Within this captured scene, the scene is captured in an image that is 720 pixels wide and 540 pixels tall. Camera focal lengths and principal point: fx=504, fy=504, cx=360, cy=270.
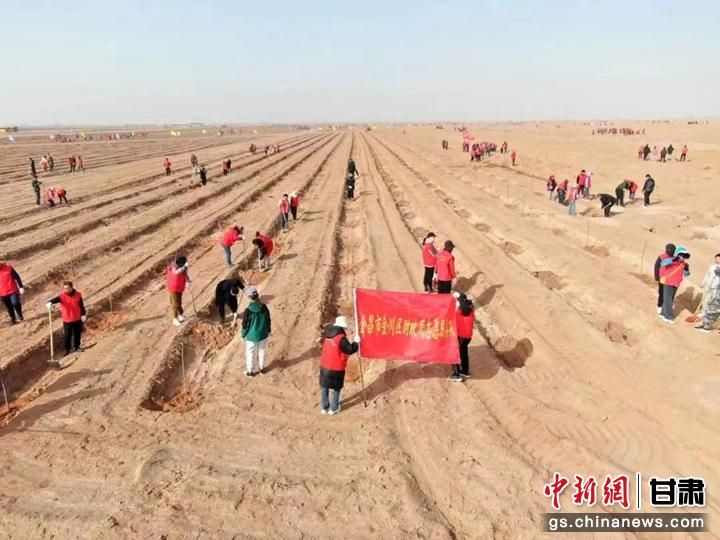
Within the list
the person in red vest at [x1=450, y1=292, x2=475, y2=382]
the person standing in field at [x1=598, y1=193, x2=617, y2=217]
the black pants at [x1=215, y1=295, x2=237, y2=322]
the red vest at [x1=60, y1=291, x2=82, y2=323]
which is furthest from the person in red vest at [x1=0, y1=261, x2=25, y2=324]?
the person standing in field at [x1=598, y1=193, x2=617, y2=217]

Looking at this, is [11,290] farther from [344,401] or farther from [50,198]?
[50,198]

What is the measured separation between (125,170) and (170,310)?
36564 mm

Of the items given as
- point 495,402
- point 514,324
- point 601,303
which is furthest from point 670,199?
point 495,402

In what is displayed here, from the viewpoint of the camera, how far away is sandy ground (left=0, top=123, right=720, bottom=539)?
6207 mm

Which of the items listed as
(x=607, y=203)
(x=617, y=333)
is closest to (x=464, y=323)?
(x=617, y=333)

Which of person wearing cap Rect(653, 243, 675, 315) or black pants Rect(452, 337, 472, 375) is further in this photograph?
person wearing cap Rect(653, 243, 675, 315)

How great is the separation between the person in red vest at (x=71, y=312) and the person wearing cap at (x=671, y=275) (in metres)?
12.3

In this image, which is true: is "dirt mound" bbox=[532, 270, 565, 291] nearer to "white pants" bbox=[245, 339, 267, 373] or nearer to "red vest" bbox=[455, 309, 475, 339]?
"red vest" bbox=[455, 309, 475, 339]

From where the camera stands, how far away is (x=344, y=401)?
28.3 feet

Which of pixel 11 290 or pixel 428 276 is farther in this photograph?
pixel 428 276

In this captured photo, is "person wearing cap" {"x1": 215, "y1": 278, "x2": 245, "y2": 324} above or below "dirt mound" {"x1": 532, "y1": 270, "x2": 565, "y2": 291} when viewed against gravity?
above

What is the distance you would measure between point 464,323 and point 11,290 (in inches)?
406

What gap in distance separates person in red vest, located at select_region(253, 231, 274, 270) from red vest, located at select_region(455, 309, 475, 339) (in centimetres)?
842

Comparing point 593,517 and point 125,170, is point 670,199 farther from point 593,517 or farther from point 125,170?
point 125,170
